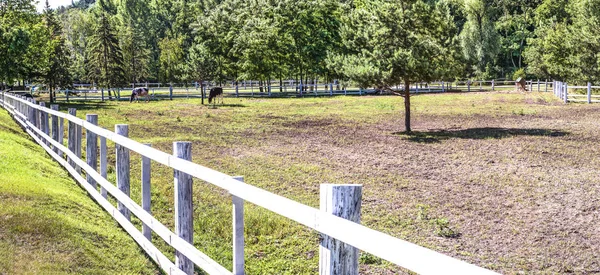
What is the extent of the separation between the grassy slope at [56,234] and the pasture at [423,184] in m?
1.48

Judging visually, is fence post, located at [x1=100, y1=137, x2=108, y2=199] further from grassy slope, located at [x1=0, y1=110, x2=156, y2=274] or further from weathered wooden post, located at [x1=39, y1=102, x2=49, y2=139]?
weathered wooden post, located at [x1=39, y1=102, x2=49, y2=139]

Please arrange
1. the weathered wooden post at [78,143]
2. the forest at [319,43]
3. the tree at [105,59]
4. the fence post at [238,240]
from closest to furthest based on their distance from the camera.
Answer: the fence post at [238,240]
the weathered wooden post at [78,143]
the forest at [319,43]
the tree at [105,59]

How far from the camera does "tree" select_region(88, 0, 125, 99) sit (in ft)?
206

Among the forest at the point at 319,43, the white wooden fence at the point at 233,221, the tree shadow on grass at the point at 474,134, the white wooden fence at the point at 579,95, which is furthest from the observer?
the white wooden fence at the point at 579,95

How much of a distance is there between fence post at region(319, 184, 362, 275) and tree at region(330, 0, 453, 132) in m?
20.0

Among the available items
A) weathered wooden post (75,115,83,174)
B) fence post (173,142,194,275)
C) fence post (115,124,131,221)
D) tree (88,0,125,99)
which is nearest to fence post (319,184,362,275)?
fence post (173,142,194,275)

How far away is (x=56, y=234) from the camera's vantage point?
6391 mm

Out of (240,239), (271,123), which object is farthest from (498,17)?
(240,239)

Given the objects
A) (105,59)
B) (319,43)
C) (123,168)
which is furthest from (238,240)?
(105,59)

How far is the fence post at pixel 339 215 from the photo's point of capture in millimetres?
3010

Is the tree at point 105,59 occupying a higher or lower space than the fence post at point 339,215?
higher

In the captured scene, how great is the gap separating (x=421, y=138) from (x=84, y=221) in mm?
16355

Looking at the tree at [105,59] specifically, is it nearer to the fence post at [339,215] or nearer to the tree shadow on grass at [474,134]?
the tree shadow on grass at [474,134]

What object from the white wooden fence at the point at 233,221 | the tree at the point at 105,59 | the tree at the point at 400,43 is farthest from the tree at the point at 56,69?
the white wooden fence at the point at 233,221
